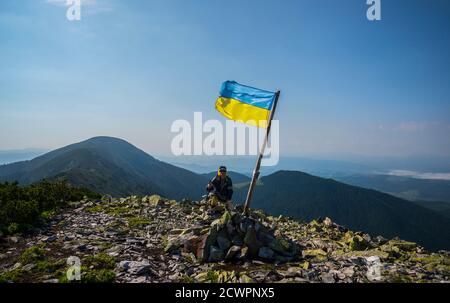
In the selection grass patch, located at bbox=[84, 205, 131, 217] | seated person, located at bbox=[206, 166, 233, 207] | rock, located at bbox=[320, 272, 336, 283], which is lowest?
grass patch, located at bbox=[84, 205, 131, 217]

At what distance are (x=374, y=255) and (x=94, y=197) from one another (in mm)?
26874

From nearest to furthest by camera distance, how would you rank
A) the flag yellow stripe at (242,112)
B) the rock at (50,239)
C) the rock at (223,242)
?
the rock at (223,242), the flag yellow stripe at (242,112), the rock at (50,239)

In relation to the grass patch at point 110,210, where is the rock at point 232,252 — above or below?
above

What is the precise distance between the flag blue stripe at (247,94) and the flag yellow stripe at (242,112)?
0.18m

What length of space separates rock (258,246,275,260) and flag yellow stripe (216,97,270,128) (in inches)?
215

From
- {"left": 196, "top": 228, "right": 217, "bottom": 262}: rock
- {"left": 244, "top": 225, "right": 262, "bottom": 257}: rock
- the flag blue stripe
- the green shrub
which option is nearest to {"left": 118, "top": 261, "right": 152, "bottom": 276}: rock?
{"left": 196, "top": 228, "right": 217, "bottom": 262}: rock

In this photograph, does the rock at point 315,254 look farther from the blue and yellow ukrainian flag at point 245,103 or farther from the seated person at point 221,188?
the seated person at point 221,188

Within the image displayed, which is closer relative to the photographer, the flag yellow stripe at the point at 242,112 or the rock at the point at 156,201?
the flag yellow stripe at the point at 242,112

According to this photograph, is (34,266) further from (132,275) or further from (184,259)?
(184,259)

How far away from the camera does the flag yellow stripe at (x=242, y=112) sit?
596 inches

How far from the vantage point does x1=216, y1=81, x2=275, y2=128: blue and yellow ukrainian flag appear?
1507 centimetres

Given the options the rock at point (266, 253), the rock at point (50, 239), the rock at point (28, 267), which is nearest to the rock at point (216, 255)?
the rock at point (266, 253)

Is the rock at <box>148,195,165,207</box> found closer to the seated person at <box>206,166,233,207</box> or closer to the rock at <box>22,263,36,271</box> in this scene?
the seated person at <box>206,166,233,207</box>
